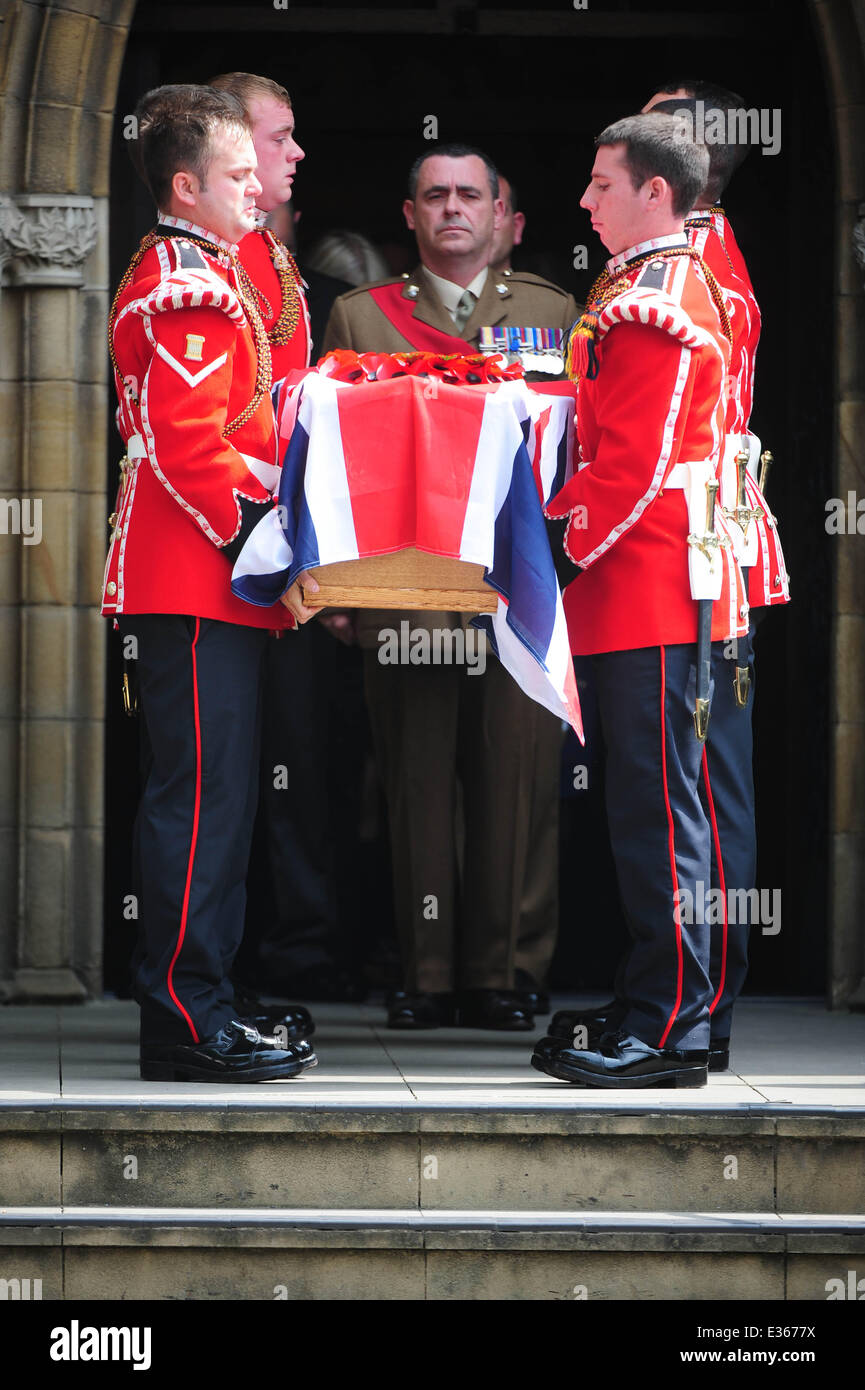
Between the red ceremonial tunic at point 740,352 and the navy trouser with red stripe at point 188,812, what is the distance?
121cm

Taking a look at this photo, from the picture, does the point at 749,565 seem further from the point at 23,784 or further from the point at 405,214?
the point at 23,784

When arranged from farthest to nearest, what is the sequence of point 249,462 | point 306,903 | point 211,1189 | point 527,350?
point 306,903, point 527,350, point 249,462, point 211,1189

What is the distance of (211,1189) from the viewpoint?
161 inches

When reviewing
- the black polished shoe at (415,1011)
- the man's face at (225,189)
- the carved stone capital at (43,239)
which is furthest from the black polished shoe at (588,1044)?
the carved stone capital at (43,239)

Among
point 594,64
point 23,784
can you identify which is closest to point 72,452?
point 23,784

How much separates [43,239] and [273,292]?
101 centimetres

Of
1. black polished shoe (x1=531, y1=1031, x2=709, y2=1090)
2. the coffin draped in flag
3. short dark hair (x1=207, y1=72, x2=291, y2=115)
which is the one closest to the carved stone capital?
short dark hair (x1=207, y1=72, x2=291, y2=115)

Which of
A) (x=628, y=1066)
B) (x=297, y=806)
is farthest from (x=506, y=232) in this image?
(x=628, y=1066)

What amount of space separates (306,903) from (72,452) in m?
1.43

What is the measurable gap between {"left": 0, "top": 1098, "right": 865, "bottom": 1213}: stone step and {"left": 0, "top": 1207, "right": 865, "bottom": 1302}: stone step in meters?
0.10

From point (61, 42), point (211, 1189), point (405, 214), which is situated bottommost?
point (211, 1189)

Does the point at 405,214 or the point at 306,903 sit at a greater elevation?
the point at 405,214

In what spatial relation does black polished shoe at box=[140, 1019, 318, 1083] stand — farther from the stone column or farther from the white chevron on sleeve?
the white chevron on sleeve

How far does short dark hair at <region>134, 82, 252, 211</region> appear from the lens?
4465 millimetres
